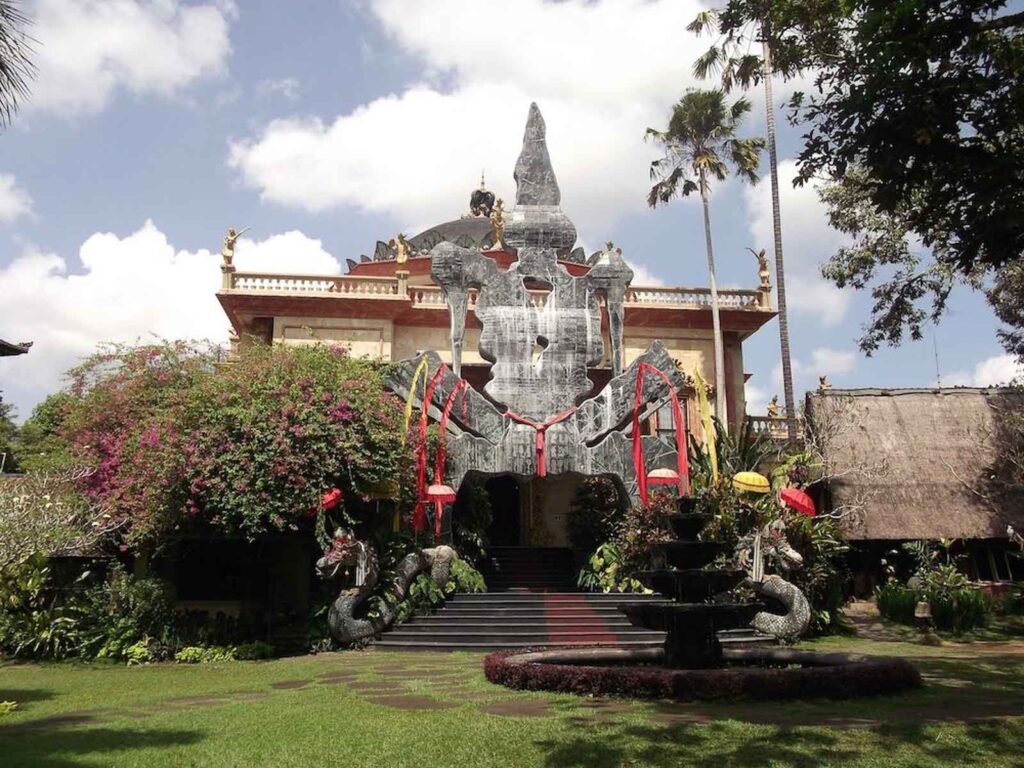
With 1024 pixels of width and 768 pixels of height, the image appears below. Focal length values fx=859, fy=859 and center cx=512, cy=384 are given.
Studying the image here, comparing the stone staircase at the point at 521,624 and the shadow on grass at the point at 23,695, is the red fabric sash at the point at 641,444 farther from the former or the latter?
the shadow on grass at the point at 23,695

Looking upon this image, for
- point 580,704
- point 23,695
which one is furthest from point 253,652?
point 580,704

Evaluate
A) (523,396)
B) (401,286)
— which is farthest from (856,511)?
(401,286)

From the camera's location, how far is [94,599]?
43.1ft

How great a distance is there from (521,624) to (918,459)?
11.2 metres

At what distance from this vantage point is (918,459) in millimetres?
19531

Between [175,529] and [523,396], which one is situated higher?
[523,396]

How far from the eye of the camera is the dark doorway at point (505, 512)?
21.7 meters

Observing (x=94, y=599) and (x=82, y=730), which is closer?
(x=82, y=730)

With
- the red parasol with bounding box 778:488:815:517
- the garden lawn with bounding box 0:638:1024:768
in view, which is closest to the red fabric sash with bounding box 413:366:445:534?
the garden lawn with bounding box 0:638:1024:768

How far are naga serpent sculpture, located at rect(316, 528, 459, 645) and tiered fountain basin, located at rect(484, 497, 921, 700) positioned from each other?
3.85 m

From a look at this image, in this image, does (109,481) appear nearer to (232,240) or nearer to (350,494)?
(350,494)

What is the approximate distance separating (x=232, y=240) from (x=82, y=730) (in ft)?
58.2

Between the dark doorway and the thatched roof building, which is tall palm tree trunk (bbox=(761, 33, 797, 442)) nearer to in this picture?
the dark doorway

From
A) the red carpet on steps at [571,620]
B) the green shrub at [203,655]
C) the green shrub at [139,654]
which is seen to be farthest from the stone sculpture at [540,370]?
the green shrub at [139,654]
